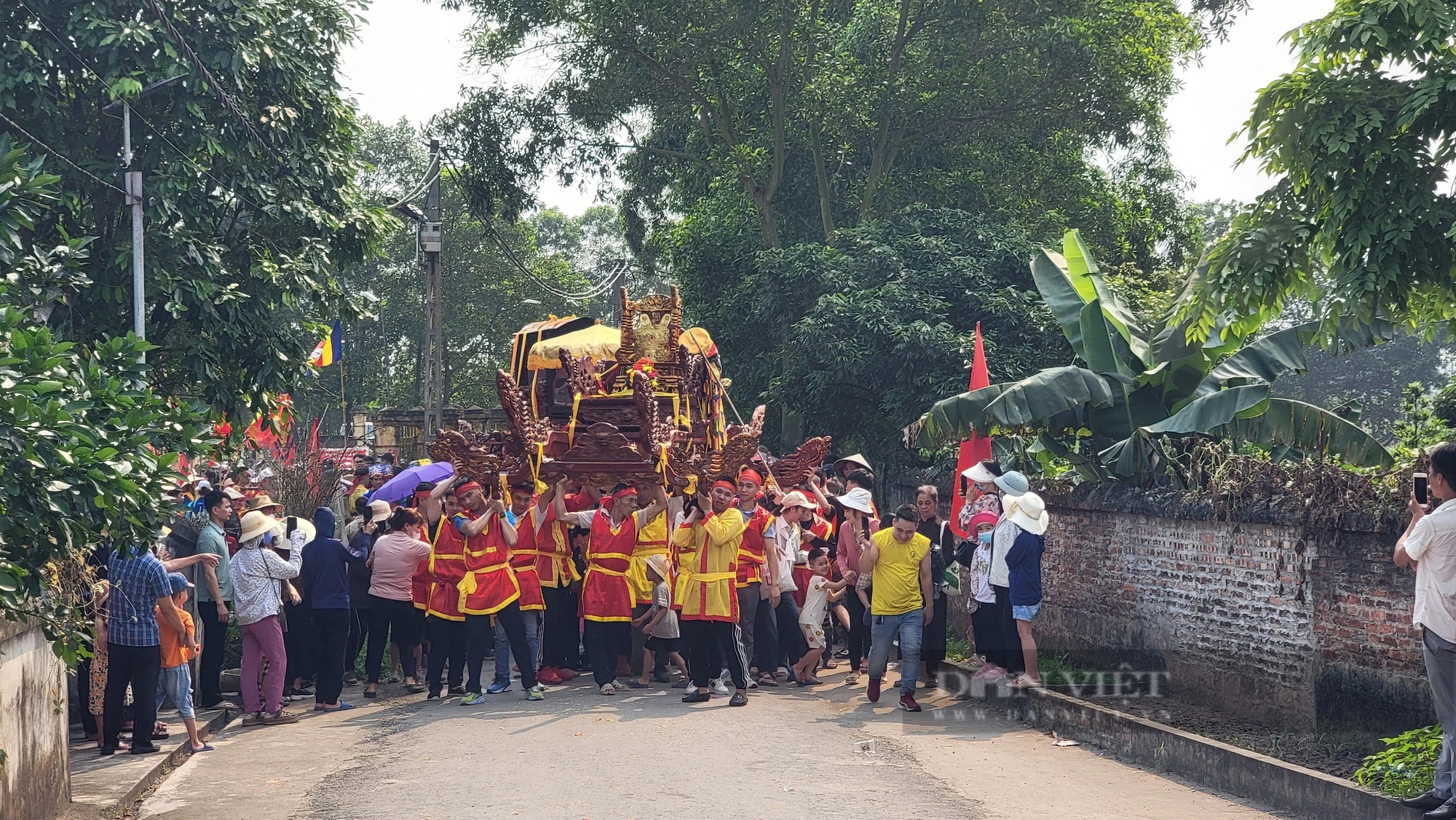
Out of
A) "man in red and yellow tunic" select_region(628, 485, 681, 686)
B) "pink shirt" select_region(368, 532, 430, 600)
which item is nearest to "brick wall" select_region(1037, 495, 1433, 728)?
"man in red and yellow tunic" select_region(628, 485, 681, 686)

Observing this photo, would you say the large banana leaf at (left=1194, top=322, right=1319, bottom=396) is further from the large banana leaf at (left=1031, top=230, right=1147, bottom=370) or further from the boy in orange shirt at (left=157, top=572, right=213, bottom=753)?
the boy in orange shirt at (left=157, top=572, right=213, bottom=753)

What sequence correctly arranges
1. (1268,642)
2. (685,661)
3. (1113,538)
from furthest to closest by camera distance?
1. (685,661)
2. (1113,538)
3. (1268,642)

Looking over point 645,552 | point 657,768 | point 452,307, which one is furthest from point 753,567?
point 452,307

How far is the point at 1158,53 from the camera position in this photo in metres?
24.8

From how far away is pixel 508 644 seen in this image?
12500 millimetres

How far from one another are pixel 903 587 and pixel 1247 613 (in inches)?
108

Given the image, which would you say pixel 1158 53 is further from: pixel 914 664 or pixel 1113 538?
pixel 914 664

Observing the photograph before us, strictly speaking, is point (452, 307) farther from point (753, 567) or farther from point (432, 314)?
point (753, 567)

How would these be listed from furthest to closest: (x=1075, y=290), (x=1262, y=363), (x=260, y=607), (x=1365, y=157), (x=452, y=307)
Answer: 1. (x=452, y=307)
2. (x=1075, y=290)
3. (x=1262, y=363)
4. (x=260, y=607)
5. (x=1365, y=157)

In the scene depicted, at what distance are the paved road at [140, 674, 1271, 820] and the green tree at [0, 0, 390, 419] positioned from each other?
13.4 feet

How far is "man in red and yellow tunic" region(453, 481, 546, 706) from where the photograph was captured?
11984 mm

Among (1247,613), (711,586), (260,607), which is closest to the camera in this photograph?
(1247,613)

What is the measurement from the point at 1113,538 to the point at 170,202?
953 cm

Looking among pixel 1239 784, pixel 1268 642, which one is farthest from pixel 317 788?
pixel 1268 642
